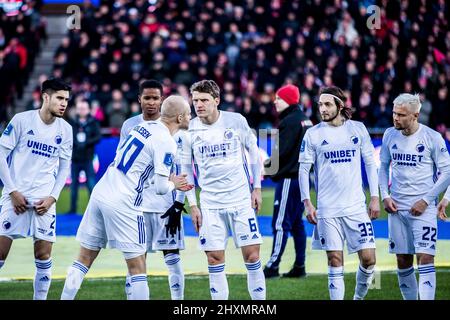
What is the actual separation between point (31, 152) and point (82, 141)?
7.94 m

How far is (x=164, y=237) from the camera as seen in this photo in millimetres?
9148

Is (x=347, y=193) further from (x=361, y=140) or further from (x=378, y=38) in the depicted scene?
(x=378, y=38)

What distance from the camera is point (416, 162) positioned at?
8.82 m

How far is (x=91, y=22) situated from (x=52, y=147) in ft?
51.9

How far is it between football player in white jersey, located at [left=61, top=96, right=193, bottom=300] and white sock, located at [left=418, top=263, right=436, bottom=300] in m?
2.47

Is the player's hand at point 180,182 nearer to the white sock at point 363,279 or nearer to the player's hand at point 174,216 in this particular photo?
the player's hand at point 174,216

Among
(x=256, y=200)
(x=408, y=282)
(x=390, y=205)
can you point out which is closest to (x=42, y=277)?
(x=256, y=200)

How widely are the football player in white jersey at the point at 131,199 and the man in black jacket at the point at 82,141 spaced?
862 centimetres

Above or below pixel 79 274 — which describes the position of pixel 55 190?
above

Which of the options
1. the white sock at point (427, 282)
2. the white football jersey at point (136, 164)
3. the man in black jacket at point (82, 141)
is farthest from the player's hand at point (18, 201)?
the man in black jacket at point (82, 141)

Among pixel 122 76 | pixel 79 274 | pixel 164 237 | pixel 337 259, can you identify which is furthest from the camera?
pixel 122 76

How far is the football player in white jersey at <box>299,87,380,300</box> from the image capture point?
862 centimetres
